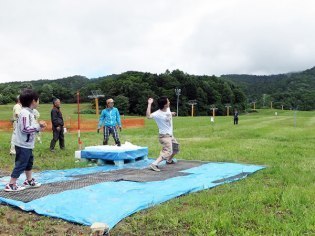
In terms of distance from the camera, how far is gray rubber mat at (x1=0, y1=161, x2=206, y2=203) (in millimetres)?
5773

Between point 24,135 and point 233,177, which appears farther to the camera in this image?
point 233,177

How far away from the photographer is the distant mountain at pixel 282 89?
123 meters

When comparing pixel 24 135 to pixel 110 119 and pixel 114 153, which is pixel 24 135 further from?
pixel 110 119

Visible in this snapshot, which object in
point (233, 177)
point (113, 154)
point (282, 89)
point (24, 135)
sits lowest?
point (233, 177)

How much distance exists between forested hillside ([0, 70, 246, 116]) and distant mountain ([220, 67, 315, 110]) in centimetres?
1511

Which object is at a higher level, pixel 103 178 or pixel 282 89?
pixel 282 89

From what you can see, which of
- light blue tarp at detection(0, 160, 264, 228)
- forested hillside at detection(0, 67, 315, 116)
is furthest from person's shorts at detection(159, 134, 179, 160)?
forested hillside at detection(0, 67, 315, 116)

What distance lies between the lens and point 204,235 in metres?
4.07

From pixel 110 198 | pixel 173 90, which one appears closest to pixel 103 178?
pixel 110 198

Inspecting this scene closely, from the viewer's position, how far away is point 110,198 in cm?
553

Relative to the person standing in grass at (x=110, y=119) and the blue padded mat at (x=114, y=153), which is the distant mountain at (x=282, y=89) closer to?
the person standing in grass at (x=110, y=119)

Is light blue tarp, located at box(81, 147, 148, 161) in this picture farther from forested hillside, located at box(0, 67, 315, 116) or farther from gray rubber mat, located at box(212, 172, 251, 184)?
forested hillside, located at box(0, 67, 315, 116)

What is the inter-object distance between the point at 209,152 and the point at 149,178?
5182 mm

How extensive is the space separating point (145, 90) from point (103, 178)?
294ft
